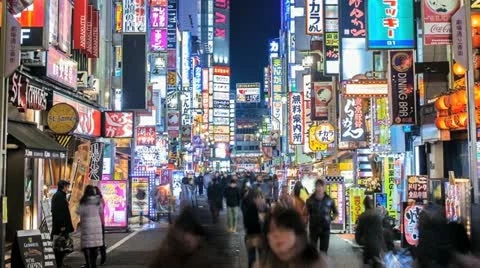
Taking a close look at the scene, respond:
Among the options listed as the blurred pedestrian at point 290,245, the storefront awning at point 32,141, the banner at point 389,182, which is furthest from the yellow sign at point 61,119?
the blurred pedestrian at point 290,245

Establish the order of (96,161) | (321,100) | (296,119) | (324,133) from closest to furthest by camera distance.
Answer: (96,161) → (324,133) → (321,100) → (296,119)

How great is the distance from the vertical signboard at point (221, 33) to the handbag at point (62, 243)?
436 feet

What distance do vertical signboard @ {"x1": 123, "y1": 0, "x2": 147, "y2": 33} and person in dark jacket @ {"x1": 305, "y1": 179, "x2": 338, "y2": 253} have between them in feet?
55.7

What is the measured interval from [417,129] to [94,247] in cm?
1134

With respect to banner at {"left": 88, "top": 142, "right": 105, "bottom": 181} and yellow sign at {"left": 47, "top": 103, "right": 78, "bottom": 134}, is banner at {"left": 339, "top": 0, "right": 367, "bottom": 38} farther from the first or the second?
yellow sign at {"left": 47, "top": 103, "right": 78, "bottom": 134}

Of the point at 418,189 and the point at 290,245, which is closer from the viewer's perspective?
the point at 290,245

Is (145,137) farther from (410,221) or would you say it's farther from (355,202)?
(410,221)

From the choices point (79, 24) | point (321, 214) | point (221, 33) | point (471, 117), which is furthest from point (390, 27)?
point (221, 33)

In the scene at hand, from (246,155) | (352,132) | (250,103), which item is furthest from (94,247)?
(250,103)

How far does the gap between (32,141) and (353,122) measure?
13397 millimetres

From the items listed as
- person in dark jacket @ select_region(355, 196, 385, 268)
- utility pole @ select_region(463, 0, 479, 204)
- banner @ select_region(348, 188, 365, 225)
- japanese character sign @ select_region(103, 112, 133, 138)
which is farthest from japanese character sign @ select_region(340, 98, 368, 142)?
person in dark jacket @ select_region(355, 196, 385, 268)

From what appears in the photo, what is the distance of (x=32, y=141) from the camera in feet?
47.7

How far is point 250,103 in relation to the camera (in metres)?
165

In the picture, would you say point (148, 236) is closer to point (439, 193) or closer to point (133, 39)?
point (439, 193)
